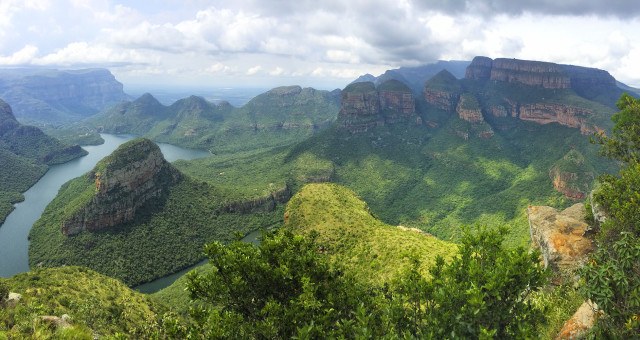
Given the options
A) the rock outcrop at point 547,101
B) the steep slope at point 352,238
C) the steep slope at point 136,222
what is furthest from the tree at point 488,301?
the rock outcrop at point 547,101

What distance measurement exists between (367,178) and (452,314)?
145090mm

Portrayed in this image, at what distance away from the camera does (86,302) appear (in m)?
40.1

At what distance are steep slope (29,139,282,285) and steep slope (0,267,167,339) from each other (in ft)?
105

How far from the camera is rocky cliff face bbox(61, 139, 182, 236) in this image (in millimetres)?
88000

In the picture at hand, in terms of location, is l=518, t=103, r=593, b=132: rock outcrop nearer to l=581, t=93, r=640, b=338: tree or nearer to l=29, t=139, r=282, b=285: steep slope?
l=581, t=93, r=640, b=338: tree

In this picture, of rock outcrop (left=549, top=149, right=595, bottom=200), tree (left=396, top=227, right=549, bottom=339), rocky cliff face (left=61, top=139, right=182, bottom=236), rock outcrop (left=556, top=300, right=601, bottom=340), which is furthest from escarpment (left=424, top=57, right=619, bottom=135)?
rocky cliff face (left=61, top=139, right=182, bottom=236)

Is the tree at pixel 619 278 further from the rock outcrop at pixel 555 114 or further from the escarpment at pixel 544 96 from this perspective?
the escarpment at pixel 544 96

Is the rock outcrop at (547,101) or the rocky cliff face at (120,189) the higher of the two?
the rock outcrop at (547,101)

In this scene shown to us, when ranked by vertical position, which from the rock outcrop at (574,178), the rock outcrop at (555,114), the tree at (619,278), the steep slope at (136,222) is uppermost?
the rock outcrop at (555,114)

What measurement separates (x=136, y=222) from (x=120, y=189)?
40.4 feet

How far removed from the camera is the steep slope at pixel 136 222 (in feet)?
275

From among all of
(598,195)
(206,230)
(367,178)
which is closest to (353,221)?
(598,195)

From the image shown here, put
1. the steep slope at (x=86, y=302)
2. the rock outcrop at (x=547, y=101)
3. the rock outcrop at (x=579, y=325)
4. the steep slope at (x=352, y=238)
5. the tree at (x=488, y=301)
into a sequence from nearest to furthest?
the tree at (x=488, y=301) < the rock outcrop at (x=579, y=325) < the steep slope at (x=86, y=302) < the steep slope at (x=352, y=238) < the rock outcrop at (x=547, y=101)

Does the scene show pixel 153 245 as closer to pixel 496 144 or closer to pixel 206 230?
pixel 206 230
